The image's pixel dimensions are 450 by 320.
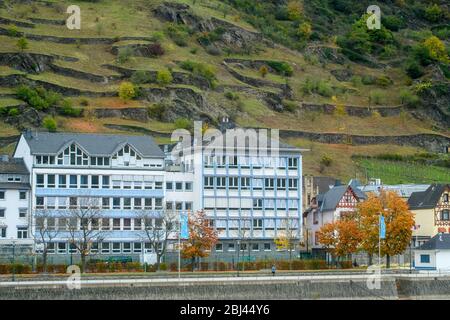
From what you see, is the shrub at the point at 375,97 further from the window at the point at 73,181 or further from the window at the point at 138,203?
the window at the point at 73,181

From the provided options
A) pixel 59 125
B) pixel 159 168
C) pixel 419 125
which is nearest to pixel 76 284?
pixel 159 168

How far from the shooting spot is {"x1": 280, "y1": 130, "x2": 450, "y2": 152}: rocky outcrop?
16612 cm

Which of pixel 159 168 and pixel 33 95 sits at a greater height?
pixel 33 95

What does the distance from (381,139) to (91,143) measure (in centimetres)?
7128

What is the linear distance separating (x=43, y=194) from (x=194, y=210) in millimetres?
13271

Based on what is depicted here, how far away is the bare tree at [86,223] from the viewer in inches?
3937

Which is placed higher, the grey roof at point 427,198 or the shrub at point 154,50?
the shrub at point 154,50

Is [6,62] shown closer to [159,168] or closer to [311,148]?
[311,148]

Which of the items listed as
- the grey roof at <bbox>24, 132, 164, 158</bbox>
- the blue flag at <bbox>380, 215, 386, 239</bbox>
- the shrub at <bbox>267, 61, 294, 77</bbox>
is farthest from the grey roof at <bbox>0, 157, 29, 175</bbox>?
the shrub at <bbox>267, 61, 294, 77</bbox>

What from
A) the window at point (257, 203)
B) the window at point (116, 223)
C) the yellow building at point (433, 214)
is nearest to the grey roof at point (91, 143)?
the window at point (116, 223)

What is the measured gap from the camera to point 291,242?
110000 mm

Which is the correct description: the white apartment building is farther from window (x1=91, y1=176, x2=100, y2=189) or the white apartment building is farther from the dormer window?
window (x1=91, y1=176, x2=100, y2=189)

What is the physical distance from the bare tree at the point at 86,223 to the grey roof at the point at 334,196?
23221 millimetres
